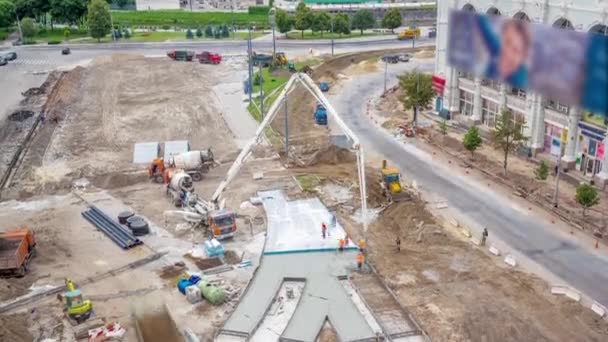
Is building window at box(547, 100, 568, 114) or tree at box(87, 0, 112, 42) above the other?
tree at box(87, 0, 112, 42)

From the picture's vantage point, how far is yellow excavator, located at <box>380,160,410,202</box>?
151ft

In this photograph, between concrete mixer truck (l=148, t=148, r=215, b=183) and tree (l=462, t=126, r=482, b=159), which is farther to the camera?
tree (l=462, t=126, r=482, b=159)

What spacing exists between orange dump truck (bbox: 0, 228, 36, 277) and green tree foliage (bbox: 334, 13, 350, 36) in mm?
84759

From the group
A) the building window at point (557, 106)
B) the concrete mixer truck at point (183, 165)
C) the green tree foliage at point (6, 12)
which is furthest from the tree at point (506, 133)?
the green tree foliage at point (6, 12)

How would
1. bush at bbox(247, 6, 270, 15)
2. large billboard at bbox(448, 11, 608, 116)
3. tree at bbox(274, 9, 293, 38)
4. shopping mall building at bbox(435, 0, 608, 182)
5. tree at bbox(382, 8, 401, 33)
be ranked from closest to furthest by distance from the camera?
large billboard at bbox(448, 11, 608, 116), shopping mall building at bbox(435, 0, 608, 182), tree at bbox(274, 9, 293, 38), tree at bbox(382, 8, 401, 33), bush at bbox(247, 6, 270, 15)

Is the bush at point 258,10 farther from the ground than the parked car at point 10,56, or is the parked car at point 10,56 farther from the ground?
the bush at point 258,10

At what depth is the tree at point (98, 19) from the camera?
4707 inches

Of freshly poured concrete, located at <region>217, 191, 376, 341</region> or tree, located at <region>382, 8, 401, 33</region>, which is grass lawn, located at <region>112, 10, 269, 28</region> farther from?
freshly poured concrete, located at <region>217, 191, 376, 341</region>

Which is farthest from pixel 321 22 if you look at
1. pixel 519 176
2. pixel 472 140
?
pixel 519 176

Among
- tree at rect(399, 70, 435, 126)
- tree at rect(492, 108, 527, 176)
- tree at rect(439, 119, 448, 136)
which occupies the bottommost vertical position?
tree at rect(439, 119, 448, 136)

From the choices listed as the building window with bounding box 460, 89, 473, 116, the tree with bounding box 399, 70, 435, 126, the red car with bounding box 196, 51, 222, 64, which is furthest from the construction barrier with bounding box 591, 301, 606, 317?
the red car with bounding box 196, 51, 222, 64

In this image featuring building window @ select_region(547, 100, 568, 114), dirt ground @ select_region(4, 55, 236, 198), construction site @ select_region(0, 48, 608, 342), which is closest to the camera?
construction site @ select_region(0, 48, 608, 342)

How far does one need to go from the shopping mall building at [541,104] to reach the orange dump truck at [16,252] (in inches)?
1404

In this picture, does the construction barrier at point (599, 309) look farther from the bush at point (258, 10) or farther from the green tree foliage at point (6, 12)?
the green tree foliage at point (6, 12)
